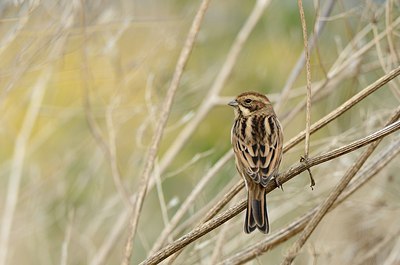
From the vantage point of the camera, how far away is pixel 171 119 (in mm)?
8156

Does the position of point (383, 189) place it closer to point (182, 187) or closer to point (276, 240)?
point (276, 240)

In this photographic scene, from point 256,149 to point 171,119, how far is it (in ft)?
11.7

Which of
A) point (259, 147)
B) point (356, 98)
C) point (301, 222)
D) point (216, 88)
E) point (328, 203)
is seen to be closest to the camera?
point (356, 98)

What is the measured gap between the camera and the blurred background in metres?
5.19

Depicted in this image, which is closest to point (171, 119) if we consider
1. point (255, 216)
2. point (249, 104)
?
point (249, 104)

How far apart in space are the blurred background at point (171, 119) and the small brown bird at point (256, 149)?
0.88 feet

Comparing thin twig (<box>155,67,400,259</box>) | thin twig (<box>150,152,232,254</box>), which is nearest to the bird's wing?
thin twig (<box>155,67,400,259</box>)

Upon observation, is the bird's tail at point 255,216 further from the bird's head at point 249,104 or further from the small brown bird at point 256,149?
the bird's head at point 249,104

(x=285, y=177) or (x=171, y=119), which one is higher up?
(x=171, y=119)

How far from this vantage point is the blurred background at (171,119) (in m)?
5.19

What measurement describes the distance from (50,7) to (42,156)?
372cm

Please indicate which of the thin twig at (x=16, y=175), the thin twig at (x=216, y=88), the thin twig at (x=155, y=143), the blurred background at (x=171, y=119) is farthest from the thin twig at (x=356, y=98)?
the thin twig at (x=16, y=175)

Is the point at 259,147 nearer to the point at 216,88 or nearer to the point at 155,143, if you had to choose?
the point at 155,143

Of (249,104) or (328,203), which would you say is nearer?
(328,203)
